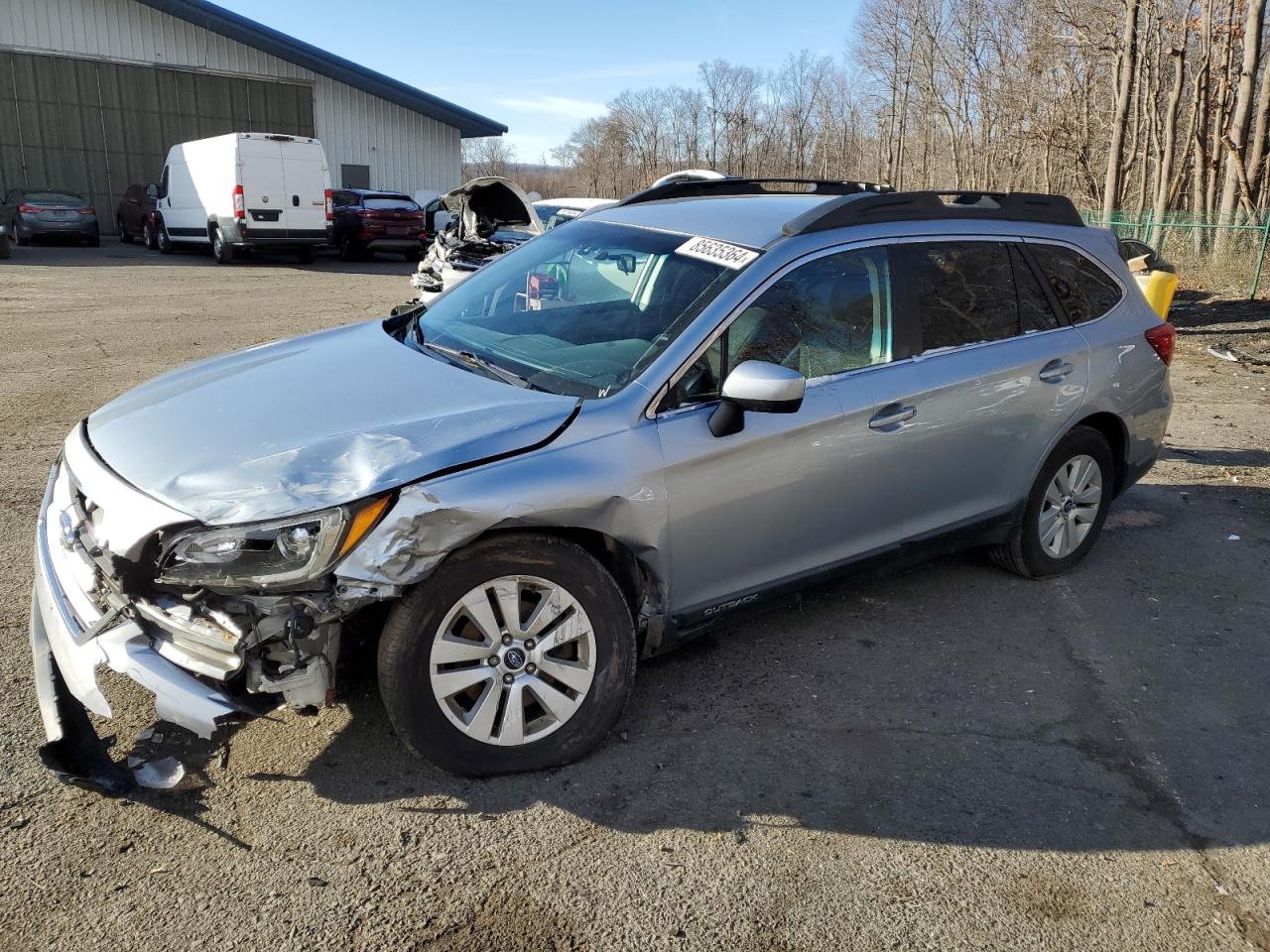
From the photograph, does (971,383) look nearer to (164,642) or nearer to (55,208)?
(164,642)

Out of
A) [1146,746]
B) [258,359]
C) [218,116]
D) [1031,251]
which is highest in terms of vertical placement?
[218,116]

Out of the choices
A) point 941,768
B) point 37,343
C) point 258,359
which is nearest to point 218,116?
point 37,343

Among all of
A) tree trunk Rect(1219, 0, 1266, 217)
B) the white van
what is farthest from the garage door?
tree trunk Rect(1219, 0, 1266, 217)

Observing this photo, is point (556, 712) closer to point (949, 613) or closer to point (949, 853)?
point (949, 853)

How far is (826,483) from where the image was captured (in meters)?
3.67

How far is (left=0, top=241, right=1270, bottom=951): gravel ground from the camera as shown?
2.57 metres

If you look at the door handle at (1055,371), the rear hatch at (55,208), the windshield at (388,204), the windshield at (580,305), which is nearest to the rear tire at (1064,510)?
the door handle at (1055,371)

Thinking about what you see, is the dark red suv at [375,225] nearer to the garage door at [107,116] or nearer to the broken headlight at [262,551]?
the garage door at [107,116]

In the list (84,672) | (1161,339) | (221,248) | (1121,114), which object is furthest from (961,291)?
(1121,114)

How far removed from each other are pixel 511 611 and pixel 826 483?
1.35 meters

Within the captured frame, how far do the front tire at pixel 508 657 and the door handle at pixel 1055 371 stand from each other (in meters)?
2.42

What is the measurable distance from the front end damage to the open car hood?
9.44m

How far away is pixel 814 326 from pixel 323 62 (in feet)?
108

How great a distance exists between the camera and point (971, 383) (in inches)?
163
